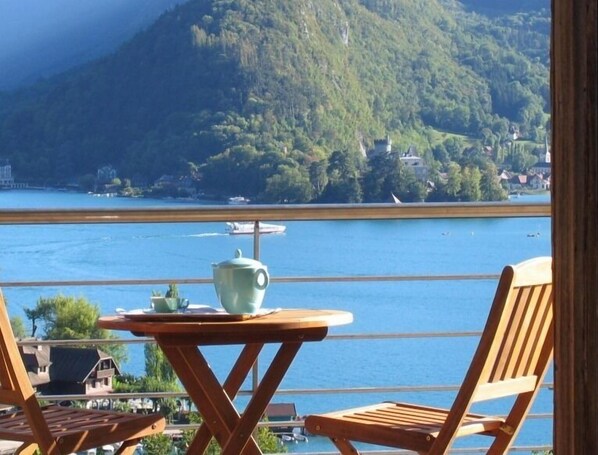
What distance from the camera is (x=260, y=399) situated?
8.18ft

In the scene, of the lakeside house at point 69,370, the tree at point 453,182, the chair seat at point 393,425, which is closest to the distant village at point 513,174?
the tree at point 453,182

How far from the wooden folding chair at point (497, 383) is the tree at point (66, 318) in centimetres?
231

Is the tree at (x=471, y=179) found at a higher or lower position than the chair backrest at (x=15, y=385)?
higher

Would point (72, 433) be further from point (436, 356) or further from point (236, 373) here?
point (436, 356)

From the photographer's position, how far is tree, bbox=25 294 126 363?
4879mm

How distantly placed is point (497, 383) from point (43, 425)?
3.44ft

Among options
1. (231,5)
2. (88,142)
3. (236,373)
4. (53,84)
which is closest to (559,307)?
(236,373)

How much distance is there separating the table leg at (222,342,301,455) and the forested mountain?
4.79m

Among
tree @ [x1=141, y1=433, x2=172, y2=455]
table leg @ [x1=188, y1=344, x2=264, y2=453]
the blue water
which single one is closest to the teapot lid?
table leg @ [x1=188, y1=344, x2=264, y2=453]

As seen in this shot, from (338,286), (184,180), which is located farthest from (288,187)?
(338,286)

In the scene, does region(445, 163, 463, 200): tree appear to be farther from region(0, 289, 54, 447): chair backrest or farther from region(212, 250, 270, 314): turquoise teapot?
region(0, 289, 54, 447): chair backrest

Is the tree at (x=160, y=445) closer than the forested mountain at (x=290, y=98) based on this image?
Yes

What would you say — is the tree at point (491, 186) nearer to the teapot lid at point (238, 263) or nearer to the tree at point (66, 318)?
the tree at point (66, 318)

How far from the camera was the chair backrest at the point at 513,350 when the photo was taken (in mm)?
2354
